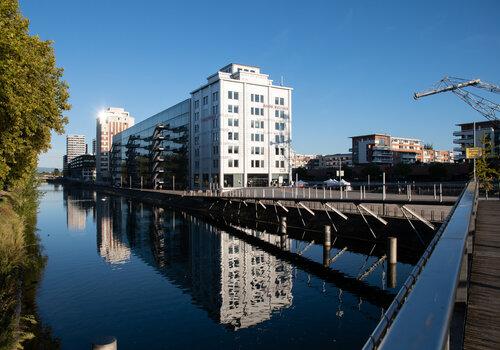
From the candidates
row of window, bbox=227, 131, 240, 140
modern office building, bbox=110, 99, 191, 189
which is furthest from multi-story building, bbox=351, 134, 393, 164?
row of window, bbox=227, 131, 240, 140

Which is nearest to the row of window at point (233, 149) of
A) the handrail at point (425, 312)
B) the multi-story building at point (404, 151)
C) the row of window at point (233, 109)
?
the row of window at point (233, 109)

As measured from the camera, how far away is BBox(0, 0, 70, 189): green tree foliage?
802 inches

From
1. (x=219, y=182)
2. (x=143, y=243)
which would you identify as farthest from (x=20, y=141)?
(x=219, y=182)

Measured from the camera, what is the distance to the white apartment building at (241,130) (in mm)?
93069

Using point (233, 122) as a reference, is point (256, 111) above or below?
→ above

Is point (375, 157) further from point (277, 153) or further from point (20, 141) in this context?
point (20, 141)

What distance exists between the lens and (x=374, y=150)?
17738cm

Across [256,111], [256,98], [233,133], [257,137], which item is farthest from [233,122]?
[256,98]

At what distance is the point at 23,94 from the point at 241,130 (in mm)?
73531

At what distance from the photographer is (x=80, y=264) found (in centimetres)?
3347

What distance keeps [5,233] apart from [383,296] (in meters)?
23.4

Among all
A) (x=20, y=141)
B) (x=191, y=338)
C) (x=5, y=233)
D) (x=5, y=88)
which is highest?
(x=5, y=88)

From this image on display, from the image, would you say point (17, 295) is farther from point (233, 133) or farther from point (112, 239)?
point (233, 133)

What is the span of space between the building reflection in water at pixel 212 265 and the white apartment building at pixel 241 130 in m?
37.0
